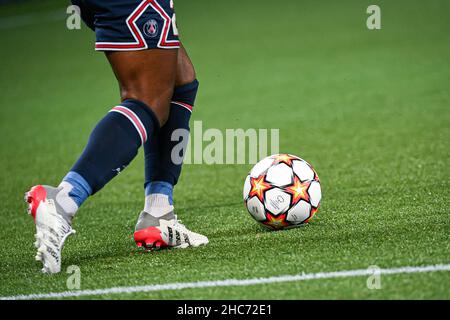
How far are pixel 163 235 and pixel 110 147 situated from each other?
609 millimetres

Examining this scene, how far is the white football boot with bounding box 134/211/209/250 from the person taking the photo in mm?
3732

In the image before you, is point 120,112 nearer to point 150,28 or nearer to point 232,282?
point 150,28

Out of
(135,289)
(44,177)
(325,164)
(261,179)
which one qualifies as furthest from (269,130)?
(135,289)

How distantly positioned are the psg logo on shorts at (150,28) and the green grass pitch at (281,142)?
37.2 inches

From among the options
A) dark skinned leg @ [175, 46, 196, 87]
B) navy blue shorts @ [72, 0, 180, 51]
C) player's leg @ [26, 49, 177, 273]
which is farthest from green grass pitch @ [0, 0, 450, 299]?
navy blue shorts @ [72, 0, 180, 51]

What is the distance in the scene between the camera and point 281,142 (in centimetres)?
720

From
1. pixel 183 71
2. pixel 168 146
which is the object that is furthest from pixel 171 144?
pixel 183 71

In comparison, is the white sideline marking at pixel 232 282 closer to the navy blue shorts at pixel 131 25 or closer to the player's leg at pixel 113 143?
the player's leg at pixel 113 143

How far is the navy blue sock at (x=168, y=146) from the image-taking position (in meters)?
→ 3.86

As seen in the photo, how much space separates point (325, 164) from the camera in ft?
20.2

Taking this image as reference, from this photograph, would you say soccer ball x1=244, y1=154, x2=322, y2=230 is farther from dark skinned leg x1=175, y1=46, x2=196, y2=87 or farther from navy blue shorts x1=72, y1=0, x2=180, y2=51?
navy blue shorts x1=72, y1=0, x2=180, y2=51

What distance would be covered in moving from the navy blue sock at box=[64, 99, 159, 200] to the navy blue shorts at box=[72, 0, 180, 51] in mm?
246
